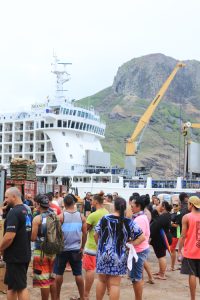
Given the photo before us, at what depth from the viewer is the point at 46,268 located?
5.32m

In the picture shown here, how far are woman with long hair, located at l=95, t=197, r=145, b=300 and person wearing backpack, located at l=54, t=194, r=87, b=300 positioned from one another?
91 cm

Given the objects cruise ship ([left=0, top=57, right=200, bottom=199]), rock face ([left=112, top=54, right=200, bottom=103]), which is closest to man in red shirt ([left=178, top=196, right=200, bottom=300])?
cruise ship ([left=0, top=57, right=200, bottom=199])

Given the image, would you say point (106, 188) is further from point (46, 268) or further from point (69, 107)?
point (46, 268)

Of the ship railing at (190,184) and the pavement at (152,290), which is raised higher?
the ship railing at (190,184)

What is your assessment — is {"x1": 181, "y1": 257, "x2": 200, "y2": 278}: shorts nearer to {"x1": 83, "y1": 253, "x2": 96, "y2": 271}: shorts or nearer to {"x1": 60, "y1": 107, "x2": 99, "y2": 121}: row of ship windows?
{"x1": 83, "y1": 253, "x2": 96, "y2": 271}: shorts

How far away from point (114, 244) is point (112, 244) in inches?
0.8

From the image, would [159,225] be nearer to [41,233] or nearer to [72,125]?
[41,233]

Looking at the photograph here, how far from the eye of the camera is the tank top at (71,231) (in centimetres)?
586

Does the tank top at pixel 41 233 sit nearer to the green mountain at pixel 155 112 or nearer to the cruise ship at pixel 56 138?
the cruise ship at pixel 56 138

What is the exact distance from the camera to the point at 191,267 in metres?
5.91

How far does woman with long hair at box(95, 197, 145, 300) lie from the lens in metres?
4.93

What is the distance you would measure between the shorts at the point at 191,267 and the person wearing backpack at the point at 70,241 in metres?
1.37

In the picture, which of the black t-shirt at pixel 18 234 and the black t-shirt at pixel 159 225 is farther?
the black t-shirt at pixel 159 225

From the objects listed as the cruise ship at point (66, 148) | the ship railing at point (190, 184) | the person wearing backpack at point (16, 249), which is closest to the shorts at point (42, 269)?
the person wearing backpack at point (16, 249)
